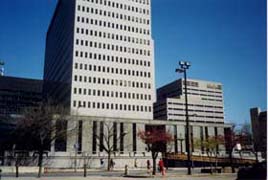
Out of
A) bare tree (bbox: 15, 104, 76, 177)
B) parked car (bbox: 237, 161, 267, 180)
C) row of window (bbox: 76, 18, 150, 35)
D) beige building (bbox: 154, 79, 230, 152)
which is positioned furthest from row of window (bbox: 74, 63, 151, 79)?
parked car (bbox: 237, 161, 267, 180)

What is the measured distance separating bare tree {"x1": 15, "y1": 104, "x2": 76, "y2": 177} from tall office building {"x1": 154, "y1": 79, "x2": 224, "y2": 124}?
217ft

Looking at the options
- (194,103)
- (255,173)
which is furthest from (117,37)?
(255,173)

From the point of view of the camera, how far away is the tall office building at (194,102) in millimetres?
106625

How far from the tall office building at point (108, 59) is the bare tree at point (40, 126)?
63.5ft

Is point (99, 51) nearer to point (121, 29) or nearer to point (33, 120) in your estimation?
point (121, 29)

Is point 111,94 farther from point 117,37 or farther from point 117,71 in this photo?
point 117,37

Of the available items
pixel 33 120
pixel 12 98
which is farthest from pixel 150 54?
pixel 33 120

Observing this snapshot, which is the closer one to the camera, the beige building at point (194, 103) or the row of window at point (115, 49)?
the row of window at point (115, 49)

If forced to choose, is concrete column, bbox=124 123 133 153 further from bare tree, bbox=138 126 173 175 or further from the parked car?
the parked car

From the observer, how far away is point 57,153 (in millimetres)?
42719

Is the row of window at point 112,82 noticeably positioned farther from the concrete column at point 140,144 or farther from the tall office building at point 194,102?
the tall office building at point 194,102

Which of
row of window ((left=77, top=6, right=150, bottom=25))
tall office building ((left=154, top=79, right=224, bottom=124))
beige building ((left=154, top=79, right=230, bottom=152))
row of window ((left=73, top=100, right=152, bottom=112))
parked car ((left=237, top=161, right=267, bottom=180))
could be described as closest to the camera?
parked car ((left=237, top=161, right=267, bottom=180))

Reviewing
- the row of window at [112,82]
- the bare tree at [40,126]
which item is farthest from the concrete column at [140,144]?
the bare tree at [40,126]

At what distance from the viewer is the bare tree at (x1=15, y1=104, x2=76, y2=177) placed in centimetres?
Answer: 3494
